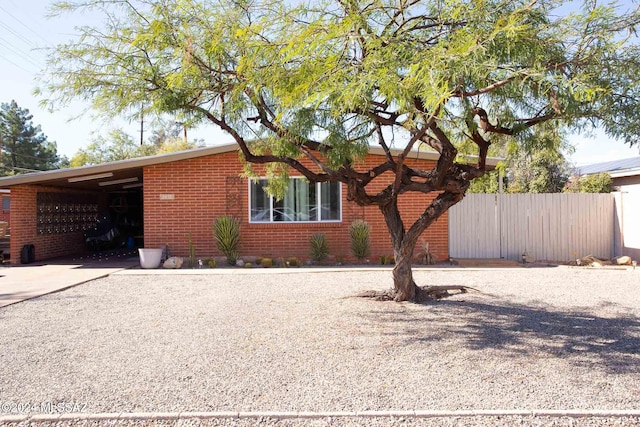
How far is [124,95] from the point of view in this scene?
6902mm

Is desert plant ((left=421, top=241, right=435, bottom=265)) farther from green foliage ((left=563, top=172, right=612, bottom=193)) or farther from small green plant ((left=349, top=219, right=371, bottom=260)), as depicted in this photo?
green foliage ((left=563, top=172, right=612, bottom=193))

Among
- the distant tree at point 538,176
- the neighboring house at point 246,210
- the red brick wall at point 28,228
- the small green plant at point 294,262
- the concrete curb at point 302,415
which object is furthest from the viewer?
the distant tree at point 538,176

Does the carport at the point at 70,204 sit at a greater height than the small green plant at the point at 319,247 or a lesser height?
greater

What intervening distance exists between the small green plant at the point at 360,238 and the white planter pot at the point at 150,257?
16.1 feet

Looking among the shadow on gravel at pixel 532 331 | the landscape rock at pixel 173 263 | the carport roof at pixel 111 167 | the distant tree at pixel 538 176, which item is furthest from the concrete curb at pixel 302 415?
the distant tree at pixel 538 176

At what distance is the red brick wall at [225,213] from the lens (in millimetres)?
13492

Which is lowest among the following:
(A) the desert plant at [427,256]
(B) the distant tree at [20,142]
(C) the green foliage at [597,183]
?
(A) the desert plant at [427,256]

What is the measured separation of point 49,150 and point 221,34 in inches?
1956

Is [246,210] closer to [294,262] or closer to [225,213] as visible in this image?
[225,213]

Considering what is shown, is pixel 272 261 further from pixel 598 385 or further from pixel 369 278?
pixel 598 385

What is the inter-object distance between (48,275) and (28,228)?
3.74 meters

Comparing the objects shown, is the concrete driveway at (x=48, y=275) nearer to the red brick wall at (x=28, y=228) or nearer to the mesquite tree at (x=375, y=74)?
the red brick wall at (x=28, y=228)

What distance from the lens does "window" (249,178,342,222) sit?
13.6m

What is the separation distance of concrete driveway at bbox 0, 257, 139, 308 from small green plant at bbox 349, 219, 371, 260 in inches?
230
